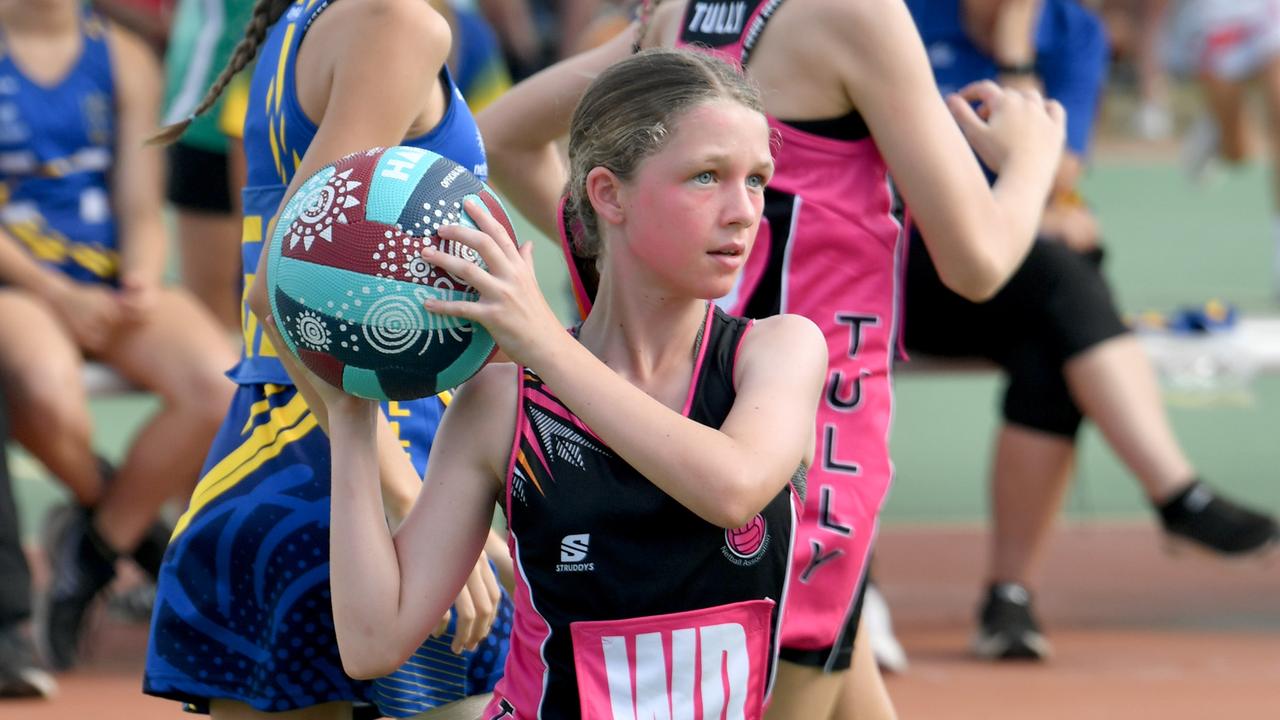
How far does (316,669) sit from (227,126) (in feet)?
12.3

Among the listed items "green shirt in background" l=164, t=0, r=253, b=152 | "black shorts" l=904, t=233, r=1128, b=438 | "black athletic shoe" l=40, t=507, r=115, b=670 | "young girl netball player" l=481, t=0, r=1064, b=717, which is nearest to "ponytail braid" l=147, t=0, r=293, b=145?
"young girl netball player" l=481, t=0, r=1064, b=717

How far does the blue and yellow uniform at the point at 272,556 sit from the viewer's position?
2727 millimetres

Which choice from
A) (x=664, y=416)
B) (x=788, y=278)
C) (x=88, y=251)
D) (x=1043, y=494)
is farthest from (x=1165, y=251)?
(x=664, y=416)

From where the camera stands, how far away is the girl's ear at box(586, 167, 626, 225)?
94.3 inches

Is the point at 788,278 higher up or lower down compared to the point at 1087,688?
higher up

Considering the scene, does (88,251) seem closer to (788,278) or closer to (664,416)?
(788,278)

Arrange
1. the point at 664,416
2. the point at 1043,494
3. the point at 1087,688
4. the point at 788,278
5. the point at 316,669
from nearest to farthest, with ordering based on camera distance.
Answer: the point at 664,416 → the point at 316,669 → the point at 788,278 → the point at 1087,688 → the point at 1043,494

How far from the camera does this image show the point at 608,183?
2.40 m

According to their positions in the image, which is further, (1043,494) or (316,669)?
(1043,494)

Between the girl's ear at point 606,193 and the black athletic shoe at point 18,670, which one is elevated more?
the girl's ear at point 606,193

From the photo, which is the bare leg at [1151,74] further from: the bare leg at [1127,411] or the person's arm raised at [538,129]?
the person's arm raised at [538,129]

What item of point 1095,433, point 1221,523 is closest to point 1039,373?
point 1221,523

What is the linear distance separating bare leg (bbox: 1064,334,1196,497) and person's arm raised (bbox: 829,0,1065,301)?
2500 mm

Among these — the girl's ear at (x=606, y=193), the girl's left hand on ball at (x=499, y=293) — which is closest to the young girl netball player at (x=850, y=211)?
the girl's ear at (x=606, y=193)
